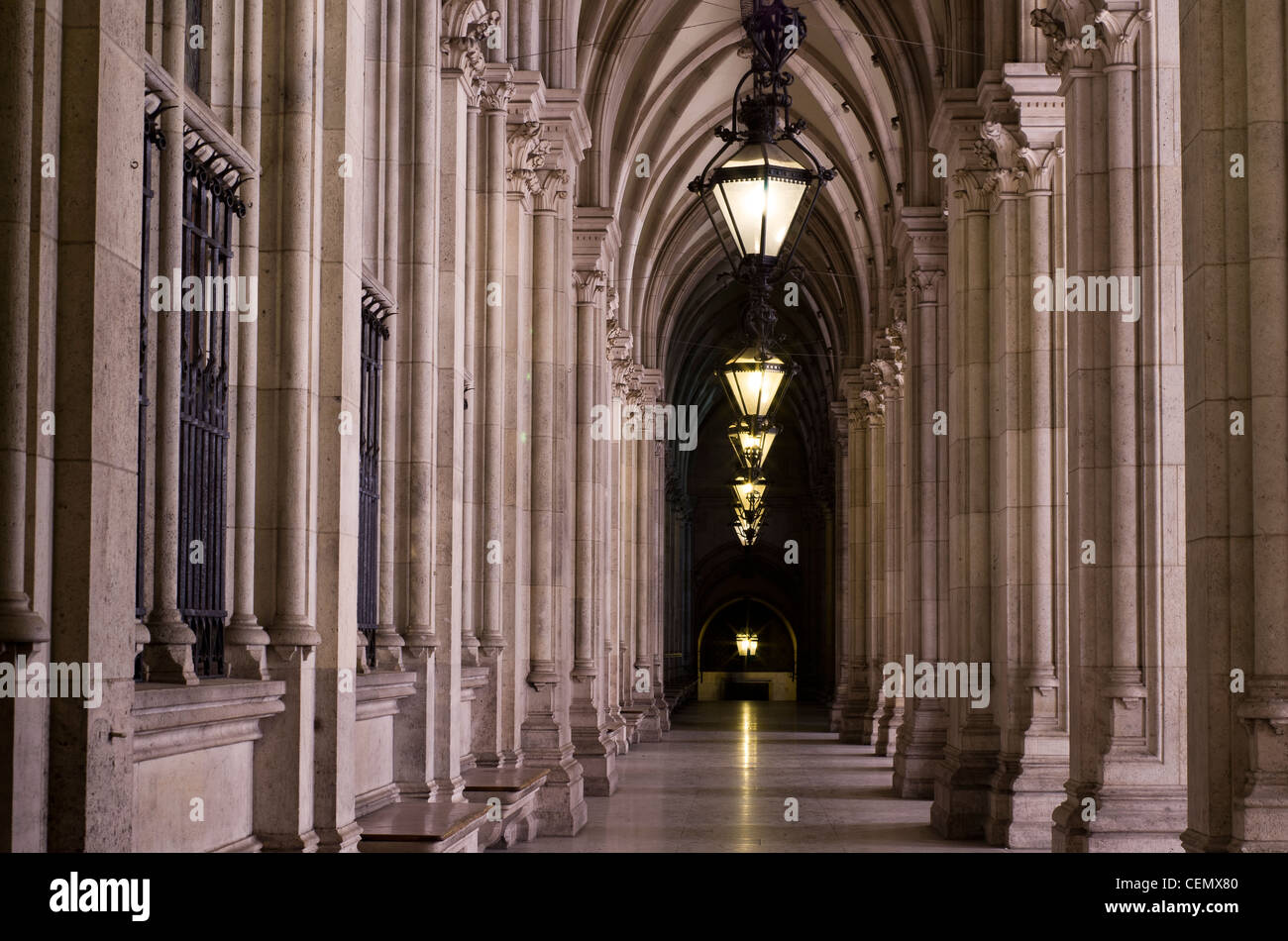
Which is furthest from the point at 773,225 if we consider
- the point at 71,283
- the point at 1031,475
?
the point at 1031,475

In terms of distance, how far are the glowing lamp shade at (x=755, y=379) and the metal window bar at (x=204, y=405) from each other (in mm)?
7942

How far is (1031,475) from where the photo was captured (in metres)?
15.2

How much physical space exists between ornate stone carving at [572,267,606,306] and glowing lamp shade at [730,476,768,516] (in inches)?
373

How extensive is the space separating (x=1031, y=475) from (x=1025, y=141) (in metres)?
3.15

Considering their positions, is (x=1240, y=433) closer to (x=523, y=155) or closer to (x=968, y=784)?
(x=968, y=784)

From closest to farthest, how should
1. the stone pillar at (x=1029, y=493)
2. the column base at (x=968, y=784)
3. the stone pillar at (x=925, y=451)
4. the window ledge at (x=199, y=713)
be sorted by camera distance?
the window ledge at (x=199, y=713) → the stone pillar at (x=1029, y=493) → the column base at (x=968, y=784) → the stone pillar at (x=925, y=451)

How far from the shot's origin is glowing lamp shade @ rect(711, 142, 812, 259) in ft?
31.1

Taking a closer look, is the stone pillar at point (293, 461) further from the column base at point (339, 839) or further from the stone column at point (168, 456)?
the stone column at point (168, 456)

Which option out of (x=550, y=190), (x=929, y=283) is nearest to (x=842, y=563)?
(x=929, y=283)

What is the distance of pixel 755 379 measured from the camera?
15.1 m

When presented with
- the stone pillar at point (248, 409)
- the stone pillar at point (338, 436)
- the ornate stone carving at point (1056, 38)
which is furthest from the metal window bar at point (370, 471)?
the ornate stone carving at point (1056, 38)

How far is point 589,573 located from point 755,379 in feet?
20.4

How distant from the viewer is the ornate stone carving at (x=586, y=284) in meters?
22.9

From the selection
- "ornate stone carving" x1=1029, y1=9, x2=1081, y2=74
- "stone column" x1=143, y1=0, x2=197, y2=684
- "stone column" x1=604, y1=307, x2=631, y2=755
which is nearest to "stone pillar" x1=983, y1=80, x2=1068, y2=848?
"ornate stone carving" x1=1029, y1=9, x2=1081, y2=74
